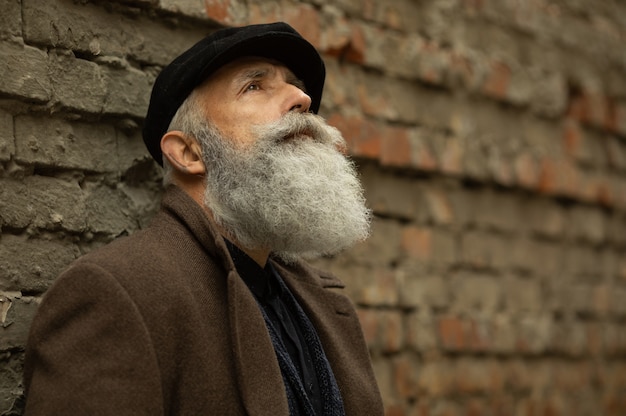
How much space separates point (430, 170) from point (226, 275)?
1.74m

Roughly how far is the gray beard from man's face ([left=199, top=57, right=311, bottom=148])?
0.03 m

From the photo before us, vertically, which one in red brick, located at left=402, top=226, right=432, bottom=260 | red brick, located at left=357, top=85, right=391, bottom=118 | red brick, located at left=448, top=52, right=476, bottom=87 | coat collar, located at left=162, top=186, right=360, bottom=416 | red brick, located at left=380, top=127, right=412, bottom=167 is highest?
red brick, located at left=448, top=52, right=476, bottom=87

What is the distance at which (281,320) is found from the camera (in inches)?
105

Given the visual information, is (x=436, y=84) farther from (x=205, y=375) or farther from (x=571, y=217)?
(x=205, y=375)

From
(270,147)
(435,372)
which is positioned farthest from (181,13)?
(435,372)

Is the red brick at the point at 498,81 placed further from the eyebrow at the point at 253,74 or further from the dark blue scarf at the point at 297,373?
the dark blue scarf at the point at 297,373

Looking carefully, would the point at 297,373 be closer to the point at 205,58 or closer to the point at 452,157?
the point at 205,58

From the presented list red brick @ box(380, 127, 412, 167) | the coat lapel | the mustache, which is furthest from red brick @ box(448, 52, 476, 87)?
the mustache

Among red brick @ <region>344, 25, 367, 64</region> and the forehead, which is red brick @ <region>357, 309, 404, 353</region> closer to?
red brick @ <region>344, 25, 367, 64</region>

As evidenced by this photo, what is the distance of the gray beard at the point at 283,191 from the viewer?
254cm

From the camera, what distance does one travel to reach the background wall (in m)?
2.58

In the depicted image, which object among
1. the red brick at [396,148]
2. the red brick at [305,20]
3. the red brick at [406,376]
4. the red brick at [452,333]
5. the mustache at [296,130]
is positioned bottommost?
the red brick at [406,376]

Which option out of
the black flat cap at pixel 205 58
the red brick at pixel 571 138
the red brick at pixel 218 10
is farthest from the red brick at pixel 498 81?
→ the black flat cap at pixel 205 58

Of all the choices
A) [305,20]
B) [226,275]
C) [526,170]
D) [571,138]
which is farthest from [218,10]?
[571,138]
